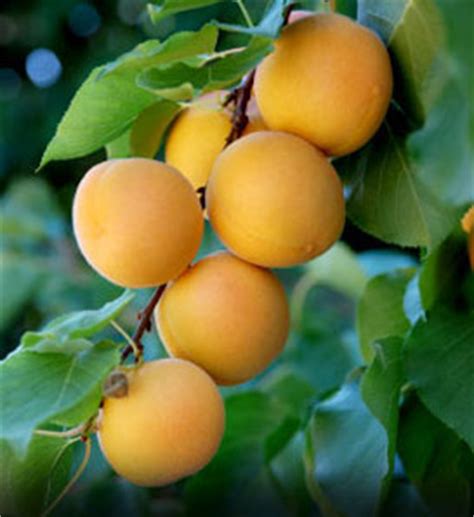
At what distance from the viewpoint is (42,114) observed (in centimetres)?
236

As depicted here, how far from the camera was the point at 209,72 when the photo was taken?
667mm

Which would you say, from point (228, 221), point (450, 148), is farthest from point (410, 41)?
point (450, 148)

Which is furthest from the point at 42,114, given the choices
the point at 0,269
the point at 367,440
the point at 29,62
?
the point at 367,440

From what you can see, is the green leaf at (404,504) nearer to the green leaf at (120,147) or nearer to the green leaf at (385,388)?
the green leaf at (385,388)

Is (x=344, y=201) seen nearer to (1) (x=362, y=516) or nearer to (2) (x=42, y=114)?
(1) (x=362, y=516)

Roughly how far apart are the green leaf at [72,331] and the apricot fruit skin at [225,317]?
38mm

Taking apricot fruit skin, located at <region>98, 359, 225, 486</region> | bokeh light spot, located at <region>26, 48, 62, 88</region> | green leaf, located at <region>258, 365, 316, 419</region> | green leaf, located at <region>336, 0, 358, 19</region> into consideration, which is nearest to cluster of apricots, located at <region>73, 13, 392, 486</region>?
apricot fruit skin, located at <region>98, 359, 225, 486</region>

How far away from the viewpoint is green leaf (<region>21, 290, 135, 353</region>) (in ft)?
2.22

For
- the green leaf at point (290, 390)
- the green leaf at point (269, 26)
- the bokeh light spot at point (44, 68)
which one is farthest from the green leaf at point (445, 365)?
the bokeh light spot at point (44, 68)

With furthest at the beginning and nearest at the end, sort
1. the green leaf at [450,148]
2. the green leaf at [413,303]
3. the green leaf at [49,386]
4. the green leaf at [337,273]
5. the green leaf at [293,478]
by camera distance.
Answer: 1. the green leaf at [337,273]
2. the green leaf at [293,478]
3. the green leaf at [413,303]
4. the green leaf at [49,386]
5. the green leaf at [450,148]

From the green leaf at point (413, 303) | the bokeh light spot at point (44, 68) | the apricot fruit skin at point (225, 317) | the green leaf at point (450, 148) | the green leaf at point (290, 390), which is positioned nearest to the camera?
the green leaf at point (450, 148)

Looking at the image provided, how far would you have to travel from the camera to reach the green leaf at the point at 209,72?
652 mm

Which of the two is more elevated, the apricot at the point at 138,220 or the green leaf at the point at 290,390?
the apricot at the point at 138,220

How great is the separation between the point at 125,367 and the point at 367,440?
0.20 metres
